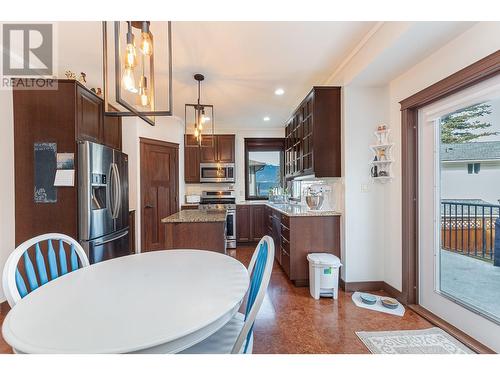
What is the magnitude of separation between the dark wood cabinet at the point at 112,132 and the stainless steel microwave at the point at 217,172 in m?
2.13

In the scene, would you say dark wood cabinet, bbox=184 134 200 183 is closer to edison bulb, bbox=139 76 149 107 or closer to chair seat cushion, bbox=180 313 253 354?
edison bulb, bbox=139 76 149 107

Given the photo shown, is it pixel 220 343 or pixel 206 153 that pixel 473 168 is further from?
pixel 206 153

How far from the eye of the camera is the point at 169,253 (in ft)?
5.82

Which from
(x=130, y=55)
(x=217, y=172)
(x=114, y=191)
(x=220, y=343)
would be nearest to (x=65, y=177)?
(x=114, y=191)

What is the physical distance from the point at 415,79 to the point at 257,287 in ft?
8.42

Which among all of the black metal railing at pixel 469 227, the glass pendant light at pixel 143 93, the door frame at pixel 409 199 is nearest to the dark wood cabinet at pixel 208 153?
the door frame at pixel 409 199

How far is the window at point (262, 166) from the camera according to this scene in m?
5.83

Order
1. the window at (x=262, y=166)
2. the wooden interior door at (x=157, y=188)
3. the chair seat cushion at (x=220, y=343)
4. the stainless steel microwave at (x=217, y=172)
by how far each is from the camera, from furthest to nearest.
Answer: the window at (x=262, y=166) < the stainless steel microwave at (x=217, y=172) < the wooden interior door at (x=157, y=188) < the chair seat cushion at (x=220, y=343)

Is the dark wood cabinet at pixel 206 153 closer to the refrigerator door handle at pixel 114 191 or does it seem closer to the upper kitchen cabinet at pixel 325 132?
the refrigerator door handle at pixel 114 191

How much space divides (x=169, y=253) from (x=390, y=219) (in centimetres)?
250

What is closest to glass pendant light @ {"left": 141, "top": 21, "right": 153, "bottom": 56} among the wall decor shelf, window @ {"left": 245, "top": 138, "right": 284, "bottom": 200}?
the wall decor shelf

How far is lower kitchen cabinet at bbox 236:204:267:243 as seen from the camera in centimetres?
523

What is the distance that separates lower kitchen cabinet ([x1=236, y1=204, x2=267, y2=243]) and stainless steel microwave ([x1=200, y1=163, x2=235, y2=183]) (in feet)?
2.47
